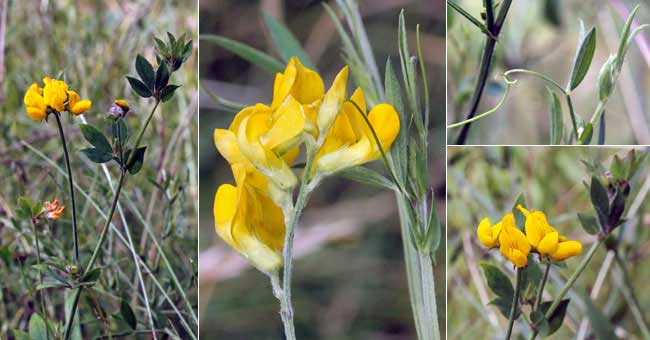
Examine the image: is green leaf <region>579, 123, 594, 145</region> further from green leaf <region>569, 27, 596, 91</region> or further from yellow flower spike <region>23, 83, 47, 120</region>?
yellow flower spike <region>23, 83, 47, 120</region>

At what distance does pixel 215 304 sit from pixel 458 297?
0.39 metres

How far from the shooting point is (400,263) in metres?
1.01

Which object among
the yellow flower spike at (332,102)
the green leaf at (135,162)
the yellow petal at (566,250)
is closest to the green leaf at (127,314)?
the green leaf at (135,162)

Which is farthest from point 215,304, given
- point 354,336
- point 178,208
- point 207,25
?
point 207,25

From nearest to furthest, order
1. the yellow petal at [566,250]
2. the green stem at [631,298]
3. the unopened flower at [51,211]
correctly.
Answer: the yellow petal at [566,250]
the unopened flower at [51,211]
the green stem at [631,298]

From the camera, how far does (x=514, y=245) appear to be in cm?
53

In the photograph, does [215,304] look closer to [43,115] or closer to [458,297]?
[458,297]

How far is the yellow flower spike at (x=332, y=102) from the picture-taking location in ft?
1.79

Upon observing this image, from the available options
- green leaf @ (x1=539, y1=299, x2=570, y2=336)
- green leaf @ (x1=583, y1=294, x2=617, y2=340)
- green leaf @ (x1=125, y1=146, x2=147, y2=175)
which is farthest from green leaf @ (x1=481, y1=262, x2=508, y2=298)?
green leaf @ (x1=125, y1=146, x2=147, y2=175)

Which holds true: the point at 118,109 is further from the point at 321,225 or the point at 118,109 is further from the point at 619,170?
the point at 321,225

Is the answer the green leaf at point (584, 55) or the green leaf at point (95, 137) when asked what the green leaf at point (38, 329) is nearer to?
the green leaf at point (95, 137)

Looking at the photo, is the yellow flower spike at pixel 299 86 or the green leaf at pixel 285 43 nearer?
the yellow flower spike at pixel 299 86

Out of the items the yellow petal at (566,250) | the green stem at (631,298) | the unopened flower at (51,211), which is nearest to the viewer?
the yellow petal at (566,250)

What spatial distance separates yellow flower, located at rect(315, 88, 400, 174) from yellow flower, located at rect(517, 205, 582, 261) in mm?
113
